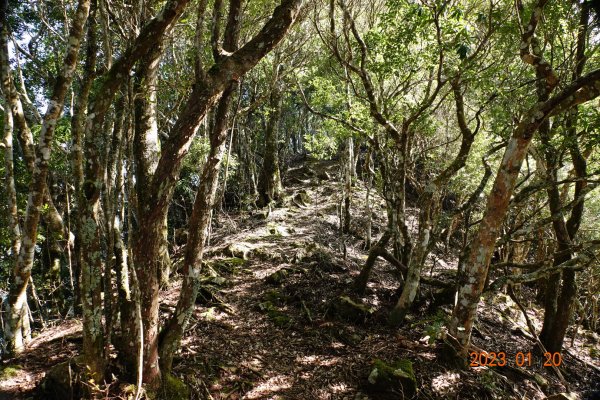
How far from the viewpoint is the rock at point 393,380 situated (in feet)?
18.9

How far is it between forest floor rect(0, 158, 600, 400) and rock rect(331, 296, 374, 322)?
0.08 feet

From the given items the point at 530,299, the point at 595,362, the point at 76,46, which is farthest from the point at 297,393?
the point at 530,299

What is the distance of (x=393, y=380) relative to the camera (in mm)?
5824

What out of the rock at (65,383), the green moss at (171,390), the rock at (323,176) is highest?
the rock at (323,176)

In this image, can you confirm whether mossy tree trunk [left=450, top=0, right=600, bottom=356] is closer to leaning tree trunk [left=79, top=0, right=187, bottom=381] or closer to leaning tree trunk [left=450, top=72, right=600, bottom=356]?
leaning tree trunk [left=450, top=72, right=600, bottom=356]

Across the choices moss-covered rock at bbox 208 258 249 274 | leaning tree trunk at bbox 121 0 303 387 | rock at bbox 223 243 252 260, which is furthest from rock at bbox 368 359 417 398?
rock at bbox 223 243 252 260

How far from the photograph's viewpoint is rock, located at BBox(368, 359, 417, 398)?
5762 millimetres

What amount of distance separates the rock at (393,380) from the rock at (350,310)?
2.21m

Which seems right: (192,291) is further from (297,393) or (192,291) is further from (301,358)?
(301,358)

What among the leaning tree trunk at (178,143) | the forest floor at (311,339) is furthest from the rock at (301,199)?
the leaning tree trunk at (178,143)

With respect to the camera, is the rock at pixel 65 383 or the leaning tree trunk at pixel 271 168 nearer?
the rock at pixel 65 383

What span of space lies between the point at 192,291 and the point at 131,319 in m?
0.81

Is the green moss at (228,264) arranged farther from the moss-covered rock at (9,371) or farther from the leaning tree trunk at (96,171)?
the leaning tree trunk at (96,171)

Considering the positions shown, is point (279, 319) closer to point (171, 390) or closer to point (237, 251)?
Result: point (171, 390)
